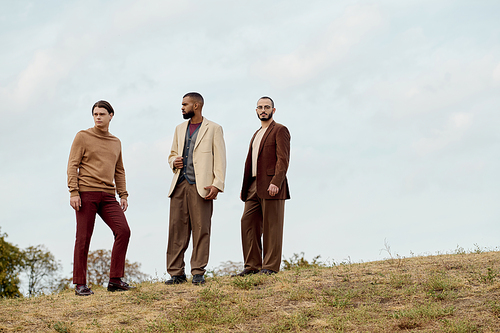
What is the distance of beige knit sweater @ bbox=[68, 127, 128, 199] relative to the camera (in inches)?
285

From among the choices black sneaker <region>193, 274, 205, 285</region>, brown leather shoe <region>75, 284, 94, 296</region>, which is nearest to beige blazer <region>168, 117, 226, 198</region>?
black sneaker <region>193, 274, 205, 285</region>

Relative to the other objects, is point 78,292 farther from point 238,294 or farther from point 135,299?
point 238,294

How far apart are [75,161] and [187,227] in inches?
77.5

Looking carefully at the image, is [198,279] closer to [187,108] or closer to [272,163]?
[272,163]

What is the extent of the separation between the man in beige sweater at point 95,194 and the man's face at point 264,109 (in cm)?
254

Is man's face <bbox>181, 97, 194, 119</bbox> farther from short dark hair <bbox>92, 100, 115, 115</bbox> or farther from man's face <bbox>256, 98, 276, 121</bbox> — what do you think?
man's face <bbox>256, 98, 276, 121</bbox>

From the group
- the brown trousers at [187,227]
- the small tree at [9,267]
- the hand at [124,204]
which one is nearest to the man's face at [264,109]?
the brown trousers at [187,227]

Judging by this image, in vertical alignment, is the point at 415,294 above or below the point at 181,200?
below

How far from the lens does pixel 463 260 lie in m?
8.26

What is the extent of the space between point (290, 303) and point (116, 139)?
12.4 feet

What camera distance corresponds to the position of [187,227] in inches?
301

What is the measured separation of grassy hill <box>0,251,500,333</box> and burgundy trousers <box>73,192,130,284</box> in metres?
0.41

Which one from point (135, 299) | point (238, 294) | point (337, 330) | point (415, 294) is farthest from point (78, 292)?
point (415, 294)

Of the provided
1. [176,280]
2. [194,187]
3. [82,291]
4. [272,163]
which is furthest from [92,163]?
[272,163]
